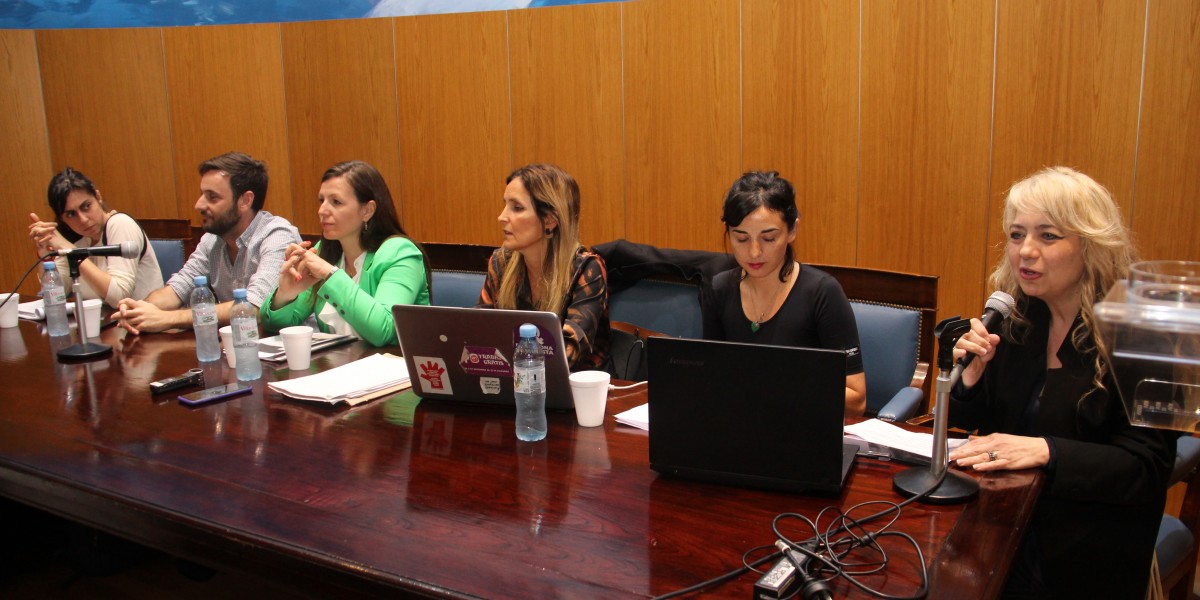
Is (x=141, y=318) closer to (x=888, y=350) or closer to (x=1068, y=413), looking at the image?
(x=888, y=350)

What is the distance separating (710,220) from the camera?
444cm

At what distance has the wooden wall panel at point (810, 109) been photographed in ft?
13.0

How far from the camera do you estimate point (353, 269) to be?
2965 millimetres

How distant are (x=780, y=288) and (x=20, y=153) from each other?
6.02 m

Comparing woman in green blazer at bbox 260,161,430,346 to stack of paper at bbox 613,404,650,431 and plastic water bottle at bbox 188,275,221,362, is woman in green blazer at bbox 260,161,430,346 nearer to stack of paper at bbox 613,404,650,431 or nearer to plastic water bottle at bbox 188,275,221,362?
plastic water bottle at bbox 188,275,221,362

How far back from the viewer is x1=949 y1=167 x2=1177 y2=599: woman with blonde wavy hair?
1542 millimetres

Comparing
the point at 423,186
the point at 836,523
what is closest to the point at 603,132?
the point at 423,186

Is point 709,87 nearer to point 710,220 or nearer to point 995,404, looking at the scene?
point 710,220

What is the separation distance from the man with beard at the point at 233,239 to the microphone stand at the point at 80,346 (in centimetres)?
50

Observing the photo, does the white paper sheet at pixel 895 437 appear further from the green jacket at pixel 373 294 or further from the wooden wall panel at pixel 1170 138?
the wooden wall panel at pixel 1170 138

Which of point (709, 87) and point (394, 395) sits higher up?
point (709, 87)

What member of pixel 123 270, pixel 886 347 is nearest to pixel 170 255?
pixel 123 270

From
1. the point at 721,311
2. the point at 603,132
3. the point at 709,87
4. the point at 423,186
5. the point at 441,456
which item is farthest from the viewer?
the point at 423,186

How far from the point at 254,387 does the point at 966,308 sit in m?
3.05
